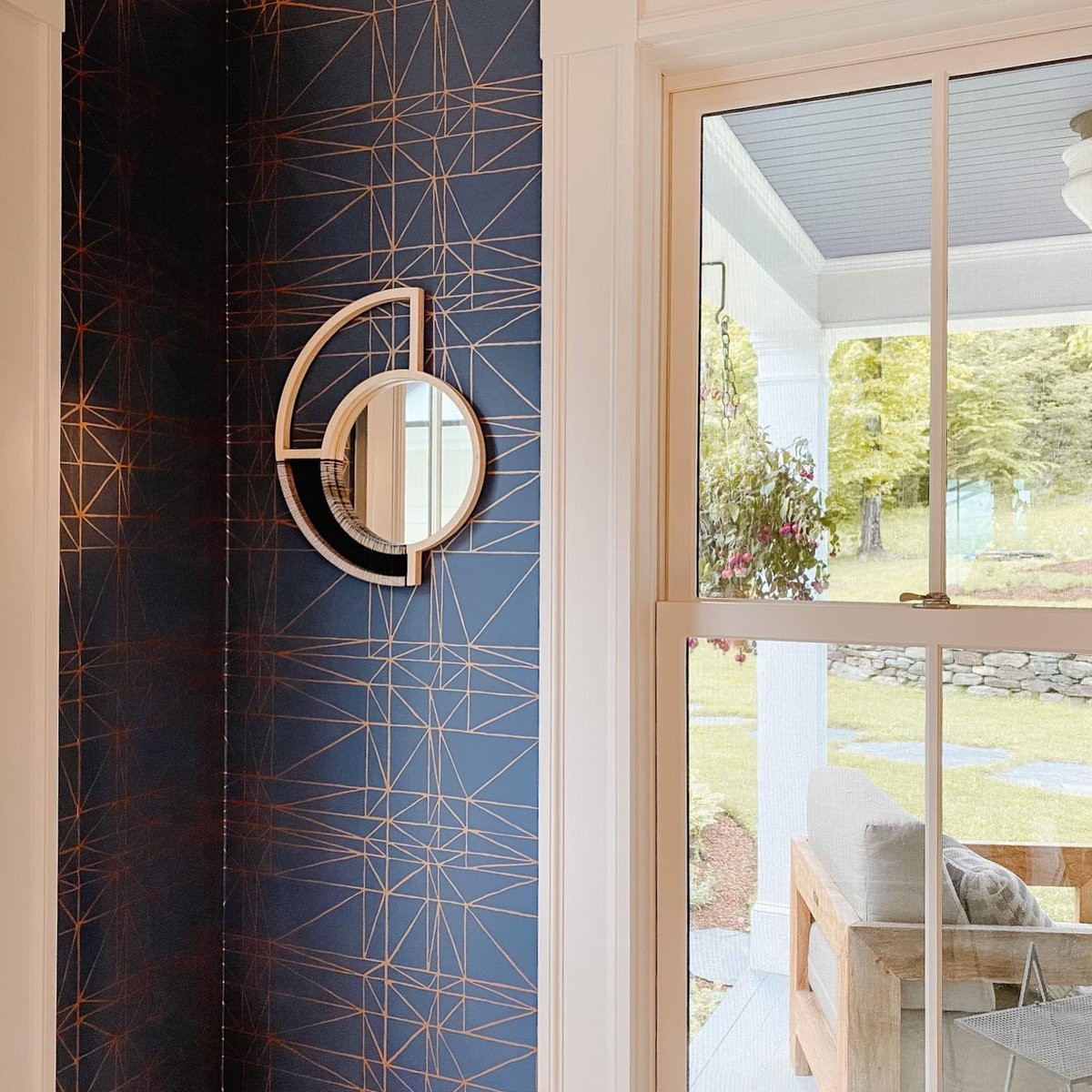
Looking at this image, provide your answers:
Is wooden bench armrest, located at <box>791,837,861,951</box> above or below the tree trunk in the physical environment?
below

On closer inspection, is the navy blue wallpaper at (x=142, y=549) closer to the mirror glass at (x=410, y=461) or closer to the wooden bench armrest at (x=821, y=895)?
the mirror glass at (x=410, y=461)

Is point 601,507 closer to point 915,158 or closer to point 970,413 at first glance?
point 970,413

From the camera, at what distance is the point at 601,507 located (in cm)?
136

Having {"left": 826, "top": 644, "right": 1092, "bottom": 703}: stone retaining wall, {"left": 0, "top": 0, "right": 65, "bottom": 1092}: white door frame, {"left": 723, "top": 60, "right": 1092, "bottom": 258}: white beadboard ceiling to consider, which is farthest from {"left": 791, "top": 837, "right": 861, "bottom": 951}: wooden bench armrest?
{"left": 0, "top": 0, "right": 65, "bottom": 1092}: white door frame

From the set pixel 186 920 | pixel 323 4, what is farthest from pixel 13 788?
pixel 323 4

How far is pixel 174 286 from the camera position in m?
1.50

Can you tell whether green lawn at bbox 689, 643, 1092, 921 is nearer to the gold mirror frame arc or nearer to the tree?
the tree

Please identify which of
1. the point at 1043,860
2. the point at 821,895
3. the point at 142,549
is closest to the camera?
the point at 1043,860

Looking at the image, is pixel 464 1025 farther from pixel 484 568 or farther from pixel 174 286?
pixel 174 286

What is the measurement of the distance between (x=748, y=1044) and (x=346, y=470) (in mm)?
941

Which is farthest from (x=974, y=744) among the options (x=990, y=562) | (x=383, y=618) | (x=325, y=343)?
(x=325, y=343)

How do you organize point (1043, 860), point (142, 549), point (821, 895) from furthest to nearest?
point (142, 549)
point (821, 895)
point (1043, 860)

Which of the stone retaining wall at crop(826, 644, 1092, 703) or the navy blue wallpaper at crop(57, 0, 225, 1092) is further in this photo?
the navy blue wallpaper at crop(57, 0, 225, 1092)

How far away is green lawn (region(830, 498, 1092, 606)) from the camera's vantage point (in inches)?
48.4
